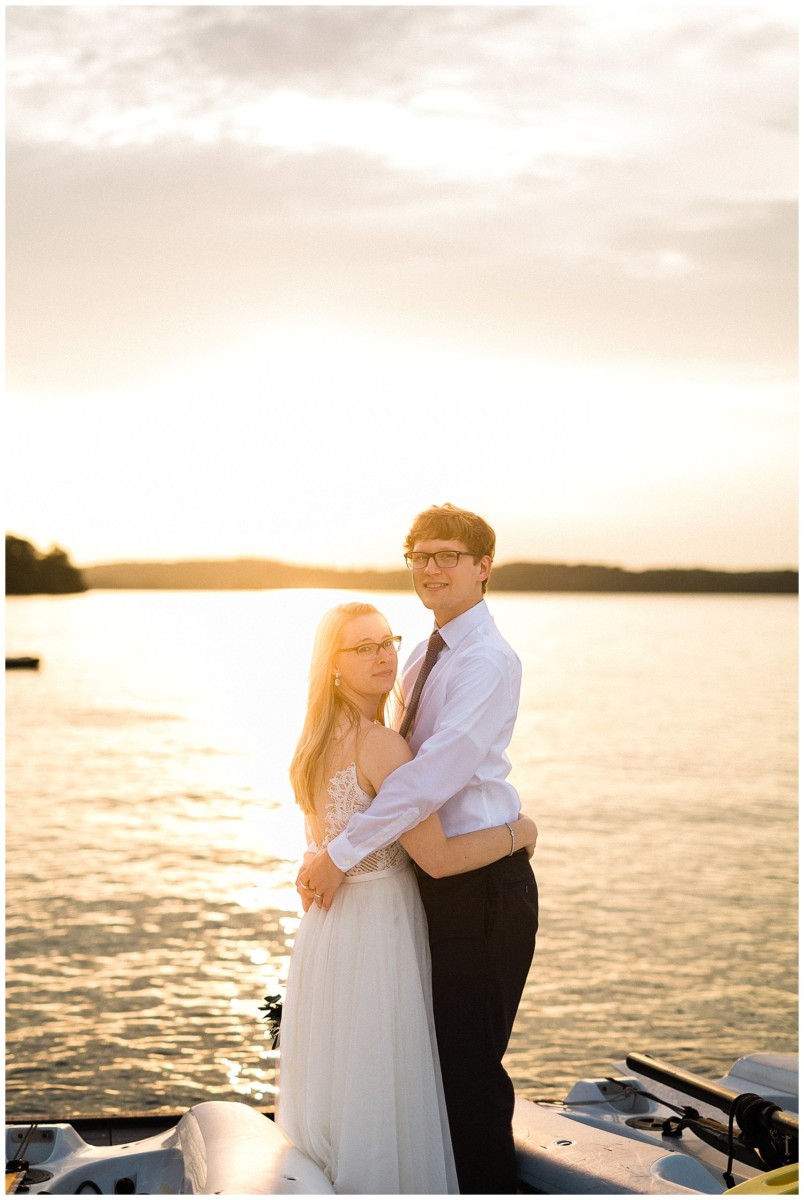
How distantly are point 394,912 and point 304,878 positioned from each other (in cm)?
30

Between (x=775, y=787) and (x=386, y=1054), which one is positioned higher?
(x=386, y=1054)

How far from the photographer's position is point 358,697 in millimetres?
4035

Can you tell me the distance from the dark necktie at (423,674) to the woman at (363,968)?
213 millimetres

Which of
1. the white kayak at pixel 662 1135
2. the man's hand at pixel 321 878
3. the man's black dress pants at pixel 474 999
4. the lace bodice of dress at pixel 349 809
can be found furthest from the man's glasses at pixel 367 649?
the white kayak at pixel 662 1135

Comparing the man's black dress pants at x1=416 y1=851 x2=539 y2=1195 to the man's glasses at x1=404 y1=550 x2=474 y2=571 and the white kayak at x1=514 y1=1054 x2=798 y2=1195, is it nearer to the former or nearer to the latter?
the white kayak at x1=514 y1=1054 x2=798 y2=1195

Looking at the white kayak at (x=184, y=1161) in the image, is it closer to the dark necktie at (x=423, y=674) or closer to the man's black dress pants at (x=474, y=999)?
the man's black dress pants at (x=474, y=999)

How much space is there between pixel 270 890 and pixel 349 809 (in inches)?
532

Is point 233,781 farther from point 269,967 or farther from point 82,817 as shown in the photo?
point 269,967

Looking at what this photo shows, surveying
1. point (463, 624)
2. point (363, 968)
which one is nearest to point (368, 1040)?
point (363, 968)

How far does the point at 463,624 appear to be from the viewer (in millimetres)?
4160

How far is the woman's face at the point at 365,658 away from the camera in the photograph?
3982mm

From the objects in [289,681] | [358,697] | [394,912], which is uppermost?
[358,697]

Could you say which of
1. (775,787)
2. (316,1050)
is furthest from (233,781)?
(316,1050)

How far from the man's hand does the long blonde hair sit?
0.59ft
